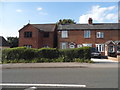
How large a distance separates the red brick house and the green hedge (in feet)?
57.7

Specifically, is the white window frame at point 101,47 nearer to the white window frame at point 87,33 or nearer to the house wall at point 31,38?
the white window frame at point 87,33

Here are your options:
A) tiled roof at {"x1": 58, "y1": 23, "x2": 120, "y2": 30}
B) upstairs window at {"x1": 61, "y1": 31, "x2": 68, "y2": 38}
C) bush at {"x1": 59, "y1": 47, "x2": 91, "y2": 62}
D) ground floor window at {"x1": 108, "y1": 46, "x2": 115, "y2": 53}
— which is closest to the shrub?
bush at {"x1": 59, "y1": 47, "x2": 91, "y2": 62}

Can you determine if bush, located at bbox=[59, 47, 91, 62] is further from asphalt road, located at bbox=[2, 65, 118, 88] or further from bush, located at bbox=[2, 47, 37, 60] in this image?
asphalt road, located at bbox=[2, 65, 118, 88]

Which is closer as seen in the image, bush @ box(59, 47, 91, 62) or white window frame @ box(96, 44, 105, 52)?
bush @ box(59, 47, 91, 62)

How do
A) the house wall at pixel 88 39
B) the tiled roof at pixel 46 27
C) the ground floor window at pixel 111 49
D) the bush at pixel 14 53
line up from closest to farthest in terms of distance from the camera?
1. the bush at pixel 14 53
2. the ground floor window at pixel 111 49
3. the house wall at pixel 88 39
4. the tiled roof at pixel 46 27

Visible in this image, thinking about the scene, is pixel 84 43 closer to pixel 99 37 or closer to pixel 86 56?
pixel 99 37

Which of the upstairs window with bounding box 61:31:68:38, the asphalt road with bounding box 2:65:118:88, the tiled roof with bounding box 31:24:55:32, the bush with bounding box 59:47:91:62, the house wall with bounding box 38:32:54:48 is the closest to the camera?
the asphalt road with bounding box 2:65:118:88

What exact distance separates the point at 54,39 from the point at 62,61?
2118cm

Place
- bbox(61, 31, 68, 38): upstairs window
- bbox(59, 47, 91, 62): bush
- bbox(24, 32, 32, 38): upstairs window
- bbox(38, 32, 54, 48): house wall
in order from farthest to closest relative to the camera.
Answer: bbox(38, 32, 54, 48): house wall, bbox(61, 31, 68, 38): upstairs window, bbox(24, 32, 32, 38): upstairs window, bbox(59, 47, 91, 62): bush

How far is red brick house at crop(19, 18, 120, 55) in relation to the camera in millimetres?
37281

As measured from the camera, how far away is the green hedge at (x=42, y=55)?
755 inches

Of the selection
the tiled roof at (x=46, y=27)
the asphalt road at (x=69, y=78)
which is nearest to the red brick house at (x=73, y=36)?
the tiled roof at (x=46, y=27)

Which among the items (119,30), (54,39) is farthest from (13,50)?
(119,30)

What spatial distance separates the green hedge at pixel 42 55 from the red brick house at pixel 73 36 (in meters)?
17.6
